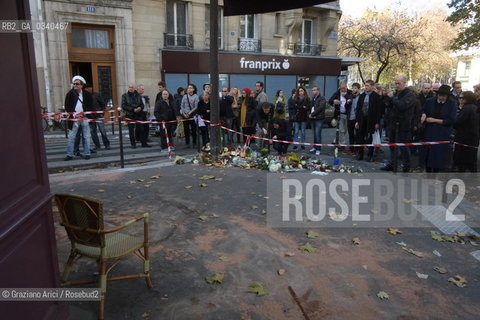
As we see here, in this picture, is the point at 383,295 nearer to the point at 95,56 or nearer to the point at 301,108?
the point at 301,108

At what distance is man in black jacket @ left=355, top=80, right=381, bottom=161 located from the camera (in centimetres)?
937

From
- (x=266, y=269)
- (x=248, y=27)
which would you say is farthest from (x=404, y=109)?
(x=248, y=27)

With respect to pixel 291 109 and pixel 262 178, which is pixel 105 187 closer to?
pixel 262 178

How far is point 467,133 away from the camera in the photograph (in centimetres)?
777

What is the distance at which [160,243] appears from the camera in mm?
4562

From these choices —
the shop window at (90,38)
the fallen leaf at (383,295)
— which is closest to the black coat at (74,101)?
the shop window at (90,38)

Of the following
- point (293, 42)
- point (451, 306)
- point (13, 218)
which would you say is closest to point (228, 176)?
point (451, 306)

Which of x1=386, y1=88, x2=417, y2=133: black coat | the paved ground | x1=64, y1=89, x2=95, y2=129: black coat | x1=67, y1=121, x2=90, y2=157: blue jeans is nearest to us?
→ the paved ground

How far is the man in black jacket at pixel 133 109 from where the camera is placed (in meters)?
10.6

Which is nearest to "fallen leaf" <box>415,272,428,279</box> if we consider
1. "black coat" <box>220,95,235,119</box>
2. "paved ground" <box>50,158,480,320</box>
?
"paved ground" <box>50,158,480,320</box>

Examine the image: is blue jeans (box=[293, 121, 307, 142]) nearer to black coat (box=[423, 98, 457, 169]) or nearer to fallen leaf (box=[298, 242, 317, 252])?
black coat (box=[423, 98, 457, 169])

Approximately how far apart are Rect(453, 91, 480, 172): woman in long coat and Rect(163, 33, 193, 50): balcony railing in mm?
12972

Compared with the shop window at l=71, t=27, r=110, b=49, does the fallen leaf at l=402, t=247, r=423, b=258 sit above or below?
below

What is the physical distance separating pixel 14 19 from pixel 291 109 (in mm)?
9353
